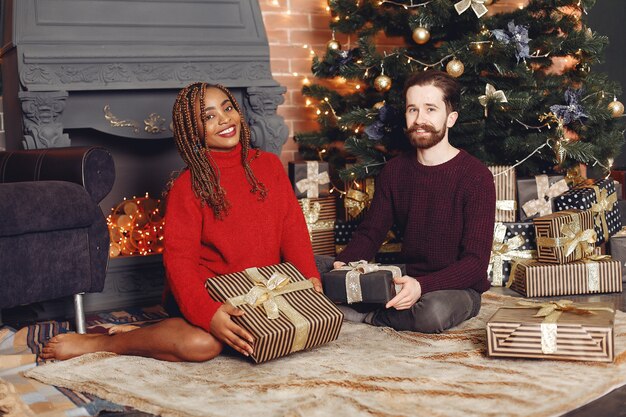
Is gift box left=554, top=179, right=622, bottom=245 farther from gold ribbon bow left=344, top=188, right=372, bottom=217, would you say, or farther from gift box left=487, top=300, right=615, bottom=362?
gift box left=487, top=300, right=615, bottom=362

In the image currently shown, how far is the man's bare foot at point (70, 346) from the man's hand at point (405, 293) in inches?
37.6

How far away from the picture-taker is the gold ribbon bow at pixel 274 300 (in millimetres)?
2453

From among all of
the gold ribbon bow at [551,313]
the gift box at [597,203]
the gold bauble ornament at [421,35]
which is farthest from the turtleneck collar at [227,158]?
the gift box at [597,203]

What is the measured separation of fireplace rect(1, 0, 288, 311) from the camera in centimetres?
338

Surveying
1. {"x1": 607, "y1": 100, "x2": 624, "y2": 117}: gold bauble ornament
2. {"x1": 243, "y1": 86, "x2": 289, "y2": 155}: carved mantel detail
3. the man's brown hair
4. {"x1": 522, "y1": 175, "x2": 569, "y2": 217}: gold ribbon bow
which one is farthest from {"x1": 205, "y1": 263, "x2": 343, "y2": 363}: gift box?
{"x1": 607, "y1": 100, "x2": 624, "y2": 117}: gold bauble ornament

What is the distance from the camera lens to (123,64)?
11.6 feet

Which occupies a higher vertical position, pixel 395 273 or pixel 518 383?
pixel 395 273

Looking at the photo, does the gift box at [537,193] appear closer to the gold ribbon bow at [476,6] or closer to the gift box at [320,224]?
the gold ribbon bow at [476,6]

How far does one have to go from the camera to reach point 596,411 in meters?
2.09

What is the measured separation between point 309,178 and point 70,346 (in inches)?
67.1

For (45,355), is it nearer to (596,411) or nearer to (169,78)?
(169,78)

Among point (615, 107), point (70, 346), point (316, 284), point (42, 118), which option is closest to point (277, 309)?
point (316, 284)

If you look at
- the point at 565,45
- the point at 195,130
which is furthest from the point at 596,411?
the point at 565,45

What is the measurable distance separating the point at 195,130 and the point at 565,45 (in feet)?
6.33
